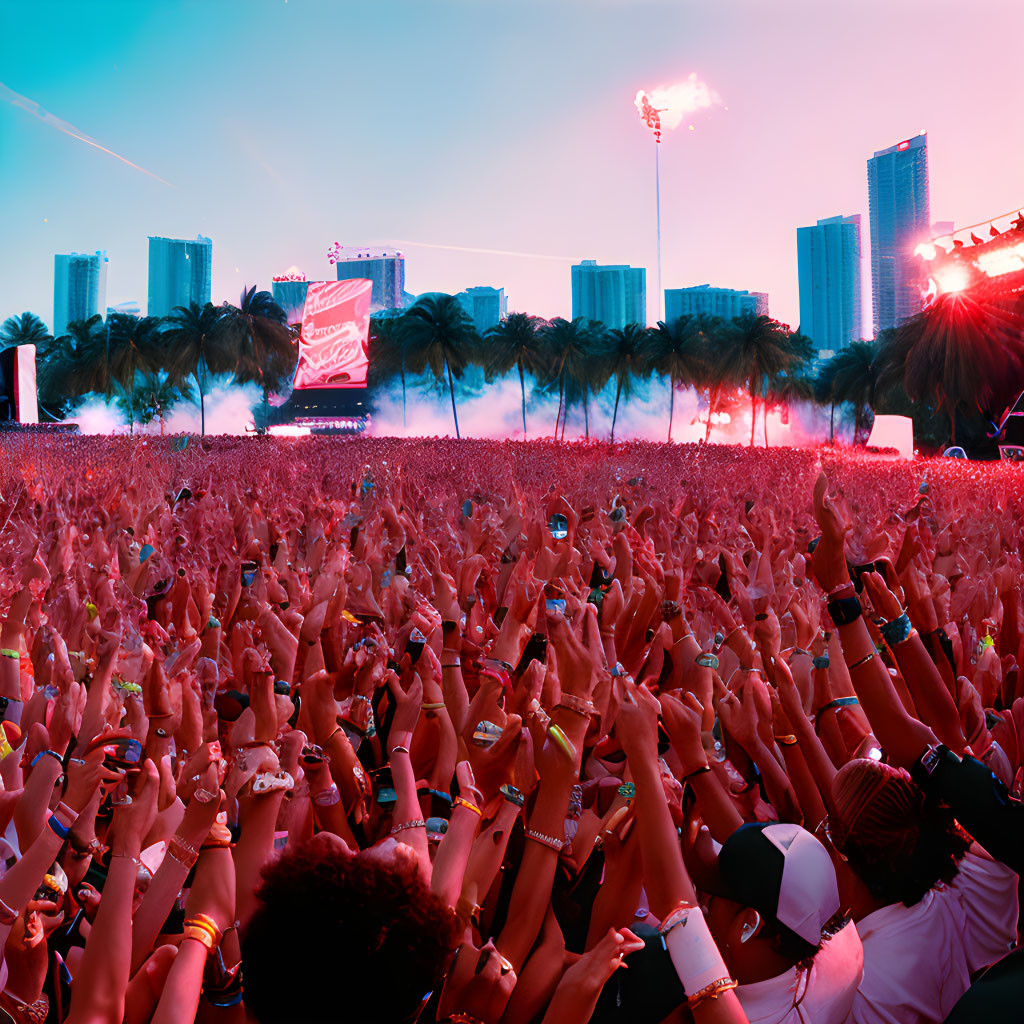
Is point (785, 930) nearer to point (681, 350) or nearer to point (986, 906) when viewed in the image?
point (986, 906)

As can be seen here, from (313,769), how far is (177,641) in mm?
2113

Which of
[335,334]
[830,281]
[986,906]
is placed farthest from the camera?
[830,281]

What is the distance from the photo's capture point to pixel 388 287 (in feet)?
460

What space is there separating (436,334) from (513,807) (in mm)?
54271

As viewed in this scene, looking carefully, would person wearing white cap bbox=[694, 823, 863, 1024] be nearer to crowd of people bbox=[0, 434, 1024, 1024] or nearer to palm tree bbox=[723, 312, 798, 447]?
crowd of people bbox=[0, 434, 1024, 1024]

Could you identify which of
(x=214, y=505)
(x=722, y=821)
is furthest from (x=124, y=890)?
(x=214, y=505)

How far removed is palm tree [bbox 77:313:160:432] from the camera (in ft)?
166

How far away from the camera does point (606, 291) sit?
12962 cm

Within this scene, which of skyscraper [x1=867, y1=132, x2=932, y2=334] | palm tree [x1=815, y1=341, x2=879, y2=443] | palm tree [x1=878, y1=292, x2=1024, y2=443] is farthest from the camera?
skyscraper [x1=867, y1=132, x2=932, y2=334]

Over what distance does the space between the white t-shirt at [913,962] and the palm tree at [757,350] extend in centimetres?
5677

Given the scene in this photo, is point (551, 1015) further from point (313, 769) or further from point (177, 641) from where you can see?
point (177, 641)

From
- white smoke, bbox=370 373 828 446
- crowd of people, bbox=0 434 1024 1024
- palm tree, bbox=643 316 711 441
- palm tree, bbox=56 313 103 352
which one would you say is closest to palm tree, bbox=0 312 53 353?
palm tree, bbox=56 313 103 352

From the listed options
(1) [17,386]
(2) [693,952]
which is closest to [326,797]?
(2) [693,952]

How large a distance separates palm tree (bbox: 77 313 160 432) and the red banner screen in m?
17.4
